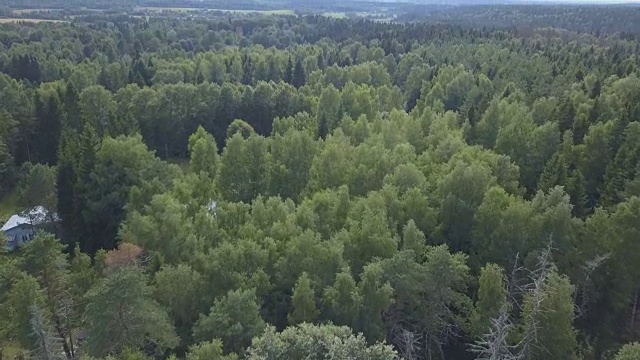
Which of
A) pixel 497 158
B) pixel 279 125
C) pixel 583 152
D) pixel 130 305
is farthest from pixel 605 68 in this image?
pixel 130 305

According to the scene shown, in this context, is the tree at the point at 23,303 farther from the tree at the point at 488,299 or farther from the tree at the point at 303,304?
the tree at the point at 488,299

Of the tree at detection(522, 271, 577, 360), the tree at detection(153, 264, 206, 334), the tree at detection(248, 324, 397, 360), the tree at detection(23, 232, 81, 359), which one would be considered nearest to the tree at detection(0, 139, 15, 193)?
the tree at detection(23, 232, 81, 359)

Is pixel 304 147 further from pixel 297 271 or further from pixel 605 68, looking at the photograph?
pixel 605 68

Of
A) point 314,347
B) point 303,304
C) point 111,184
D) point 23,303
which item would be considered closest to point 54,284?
point 23,303

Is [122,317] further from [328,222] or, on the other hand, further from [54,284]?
[328,222]

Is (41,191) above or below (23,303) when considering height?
below

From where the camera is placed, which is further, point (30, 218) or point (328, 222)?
point (30, 218)
